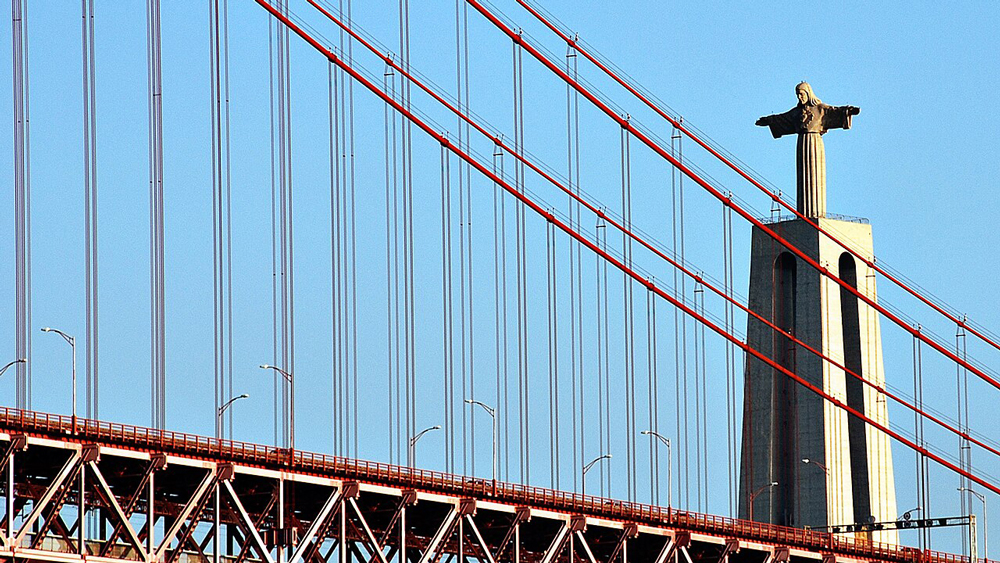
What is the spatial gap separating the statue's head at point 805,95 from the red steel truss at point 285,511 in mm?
43099

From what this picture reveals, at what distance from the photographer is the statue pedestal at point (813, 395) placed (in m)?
139

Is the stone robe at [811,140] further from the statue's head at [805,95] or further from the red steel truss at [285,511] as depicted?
the red steel truss at [285,511]

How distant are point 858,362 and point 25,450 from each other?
75.8 meters

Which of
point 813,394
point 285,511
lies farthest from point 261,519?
point 813,394

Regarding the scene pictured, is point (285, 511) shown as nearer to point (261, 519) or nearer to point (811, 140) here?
point (261, 519)

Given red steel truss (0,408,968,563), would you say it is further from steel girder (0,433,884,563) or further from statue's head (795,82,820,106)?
statue's head (795,82,820,106)

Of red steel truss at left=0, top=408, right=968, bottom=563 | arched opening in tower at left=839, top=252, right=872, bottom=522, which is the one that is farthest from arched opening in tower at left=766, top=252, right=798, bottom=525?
red steel truss at left=0, top=408, right=968, bottom=563

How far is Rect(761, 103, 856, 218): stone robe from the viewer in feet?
477

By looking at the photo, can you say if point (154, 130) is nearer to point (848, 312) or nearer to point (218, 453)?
point (218, 453)

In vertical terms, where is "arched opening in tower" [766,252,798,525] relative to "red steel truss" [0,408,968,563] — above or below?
above

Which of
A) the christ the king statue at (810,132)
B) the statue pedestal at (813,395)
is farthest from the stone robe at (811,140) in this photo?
the statue pedestal at (813,395)

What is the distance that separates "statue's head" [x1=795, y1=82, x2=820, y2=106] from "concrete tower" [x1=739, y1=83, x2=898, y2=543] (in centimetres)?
1007

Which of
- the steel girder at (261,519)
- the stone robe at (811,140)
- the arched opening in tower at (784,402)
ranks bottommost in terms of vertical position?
the steel girder at (261,519)

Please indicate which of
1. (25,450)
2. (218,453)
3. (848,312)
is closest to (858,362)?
(848,312)
